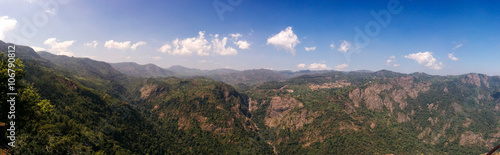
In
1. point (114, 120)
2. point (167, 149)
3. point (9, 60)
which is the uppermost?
point (9, 60)

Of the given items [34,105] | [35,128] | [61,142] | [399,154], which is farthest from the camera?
[399,154]

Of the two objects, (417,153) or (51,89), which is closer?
(51,89)

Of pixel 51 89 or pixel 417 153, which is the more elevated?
pixel 51 89

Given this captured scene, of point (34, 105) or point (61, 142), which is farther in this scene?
point (61, 142)

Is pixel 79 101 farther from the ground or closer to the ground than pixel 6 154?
closer to the ground

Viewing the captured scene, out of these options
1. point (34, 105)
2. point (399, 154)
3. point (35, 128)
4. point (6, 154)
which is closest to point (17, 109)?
point (34, 105)

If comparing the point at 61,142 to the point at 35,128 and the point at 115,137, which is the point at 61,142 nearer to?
the point at 35,128

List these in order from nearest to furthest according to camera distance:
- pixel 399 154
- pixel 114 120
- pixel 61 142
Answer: pixel 61 142
pixel 114 120
pixel 399 154

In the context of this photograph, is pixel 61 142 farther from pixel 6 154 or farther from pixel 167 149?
pixel 167 149

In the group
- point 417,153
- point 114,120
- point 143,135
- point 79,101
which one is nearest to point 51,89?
point 79,101
